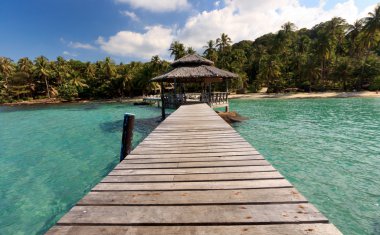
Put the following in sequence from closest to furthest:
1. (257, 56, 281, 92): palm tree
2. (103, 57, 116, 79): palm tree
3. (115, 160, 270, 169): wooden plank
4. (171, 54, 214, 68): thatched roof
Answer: (115, 160, 270, 169): wooden plank < (171, 54, 214, 68): thatched roof < (257, 56, 281, 92): palm tree < (103, 57, 116, 79): palm tree

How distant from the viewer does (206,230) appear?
6.15 ft

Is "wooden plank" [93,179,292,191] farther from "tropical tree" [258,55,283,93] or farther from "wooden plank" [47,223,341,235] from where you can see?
"tropical tree" [258,55,283,93]

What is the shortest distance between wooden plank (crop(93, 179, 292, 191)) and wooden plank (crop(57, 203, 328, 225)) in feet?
1.52

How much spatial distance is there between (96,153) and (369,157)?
42.4 ft

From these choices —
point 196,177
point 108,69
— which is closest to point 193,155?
point 196,177

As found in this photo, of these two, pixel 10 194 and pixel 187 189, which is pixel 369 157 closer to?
pixel 187 189

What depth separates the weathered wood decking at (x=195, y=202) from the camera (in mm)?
1913

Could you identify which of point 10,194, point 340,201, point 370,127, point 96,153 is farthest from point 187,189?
point 370,127

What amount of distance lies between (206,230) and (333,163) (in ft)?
29.0

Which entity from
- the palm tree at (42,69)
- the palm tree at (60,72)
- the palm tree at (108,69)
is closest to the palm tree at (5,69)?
the palm tree at (42,69)

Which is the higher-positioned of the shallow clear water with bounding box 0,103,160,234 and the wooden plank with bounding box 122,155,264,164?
the wooden plank with bounding box 122,155,264,164

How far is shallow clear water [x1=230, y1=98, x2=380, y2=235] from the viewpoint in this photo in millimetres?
5500

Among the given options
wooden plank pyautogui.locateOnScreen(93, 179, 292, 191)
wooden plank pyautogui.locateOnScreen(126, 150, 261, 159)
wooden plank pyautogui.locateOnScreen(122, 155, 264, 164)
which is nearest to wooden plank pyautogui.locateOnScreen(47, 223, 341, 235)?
wooden plank pyautogui.locateOnScreen(93, 179, 292, 191)

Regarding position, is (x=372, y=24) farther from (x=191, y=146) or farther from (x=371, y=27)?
(x=191, y=146)
